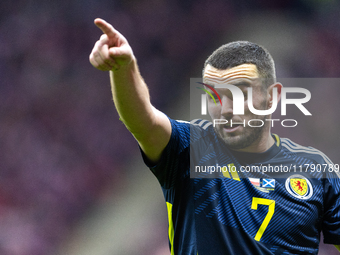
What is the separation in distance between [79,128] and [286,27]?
4.24 metres

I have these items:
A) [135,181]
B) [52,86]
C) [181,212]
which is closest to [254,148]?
[181,212]

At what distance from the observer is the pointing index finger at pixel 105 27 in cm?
139

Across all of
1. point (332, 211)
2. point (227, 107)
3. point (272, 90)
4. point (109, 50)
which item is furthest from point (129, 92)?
point (332, 211)

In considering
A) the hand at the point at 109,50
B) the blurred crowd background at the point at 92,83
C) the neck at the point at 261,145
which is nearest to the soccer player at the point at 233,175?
the neck at the point at 261,145

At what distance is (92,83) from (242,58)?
13.8ft

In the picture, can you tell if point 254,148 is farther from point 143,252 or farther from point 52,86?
point 52,86

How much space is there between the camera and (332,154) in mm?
4918

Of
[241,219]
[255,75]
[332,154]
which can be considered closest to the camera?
[241,219]

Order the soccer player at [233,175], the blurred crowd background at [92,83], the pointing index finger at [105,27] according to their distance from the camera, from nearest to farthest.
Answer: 1. the pointing index finger at [105,27]
2. the soccer player at [233,175]
3. the blurred crowd background at [92,83]

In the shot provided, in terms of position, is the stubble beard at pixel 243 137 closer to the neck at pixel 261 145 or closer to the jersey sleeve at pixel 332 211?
the neck at pixel 261 145

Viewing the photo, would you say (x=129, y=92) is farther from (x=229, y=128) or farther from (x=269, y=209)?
(x=269, y=209)

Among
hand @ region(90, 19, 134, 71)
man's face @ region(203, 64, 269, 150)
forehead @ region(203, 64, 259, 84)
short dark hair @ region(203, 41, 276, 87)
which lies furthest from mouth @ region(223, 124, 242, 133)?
hand @ region(90, 19, 134, 71)

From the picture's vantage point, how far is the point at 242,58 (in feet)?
7.20

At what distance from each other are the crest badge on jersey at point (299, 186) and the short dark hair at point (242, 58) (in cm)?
69
